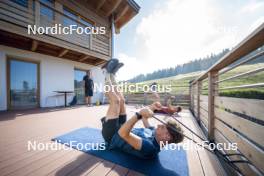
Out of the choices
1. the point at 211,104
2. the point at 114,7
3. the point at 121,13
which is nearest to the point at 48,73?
the point at 114,7

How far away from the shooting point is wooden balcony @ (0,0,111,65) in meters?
3.25

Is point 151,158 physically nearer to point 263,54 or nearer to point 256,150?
point 256,150

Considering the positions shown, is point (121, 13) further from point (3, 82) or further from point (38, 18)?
point (3, 82)

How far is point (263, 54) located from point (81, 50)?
5.18 m

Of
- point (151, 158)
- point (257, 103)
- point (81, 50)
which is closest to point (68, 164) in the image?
point (151, 158)

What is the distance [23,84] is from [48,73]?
35.2 inches

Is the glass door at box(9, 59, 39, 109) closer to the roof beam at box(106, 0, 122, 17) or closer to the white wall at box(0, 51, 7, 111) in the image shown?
the white wall at box(0, 51, 7, 111)

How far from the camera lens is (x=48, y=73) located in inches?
195

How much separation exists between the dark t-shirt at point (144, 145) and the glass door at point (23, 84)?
4690 millimetres

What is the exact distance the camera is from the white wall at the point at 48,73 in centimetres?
385

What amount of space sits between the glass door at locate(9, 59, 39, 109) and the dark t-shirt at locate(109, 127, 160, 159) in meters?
4.69

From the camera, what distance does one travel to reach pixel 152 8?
18.8 feet

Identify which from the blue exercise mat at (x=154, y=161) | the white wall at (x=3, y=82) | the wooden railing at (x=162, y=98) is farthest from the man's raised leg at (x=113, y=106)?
the white wall at (x=3, y=82)

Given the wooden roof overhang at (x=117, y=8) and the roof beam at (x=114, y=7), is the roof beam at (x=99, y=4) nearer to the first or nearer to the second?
the wooden roof overhang at (x=117, y=8)
